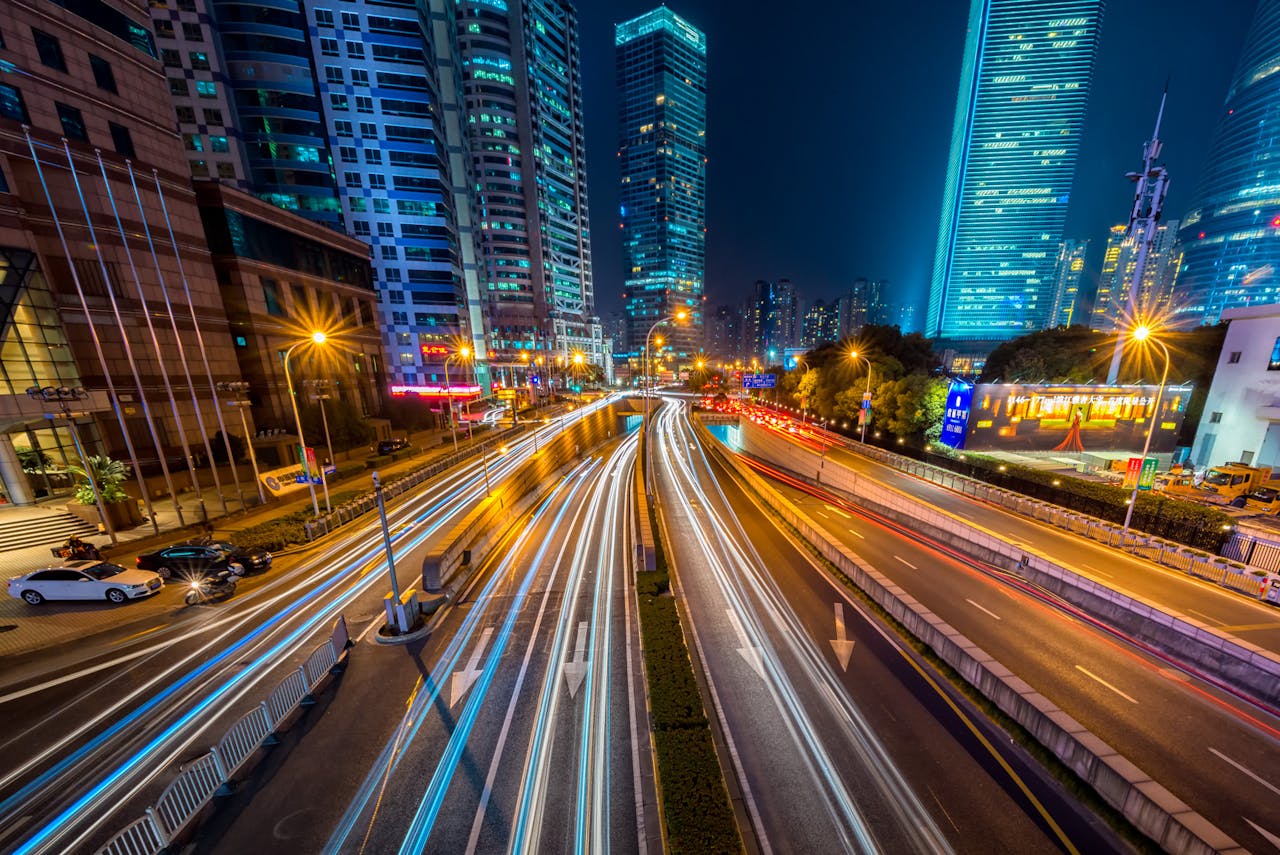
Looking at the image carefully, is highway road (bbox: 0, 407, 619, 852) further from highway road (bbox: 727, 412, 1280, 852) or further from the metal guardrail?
highway road (bbox: 727, 412, 1280, 852)

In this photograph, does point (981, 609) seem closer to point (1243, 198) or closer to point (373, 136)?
point (373, 136)

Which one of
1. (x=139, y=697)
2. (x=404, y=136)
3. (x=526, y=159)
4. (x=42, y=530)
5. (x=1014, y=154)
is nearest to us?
(x=139, y=697)

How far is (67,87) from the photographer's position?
83.0ft

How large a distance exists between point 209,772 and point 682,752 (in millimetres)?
10567

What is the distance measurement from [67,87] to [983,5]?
217100mm

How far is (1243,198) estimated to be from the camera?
102562 mm

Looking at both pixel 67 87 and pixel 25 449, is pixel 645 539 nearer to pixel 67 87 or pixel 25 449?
pixel 25 449

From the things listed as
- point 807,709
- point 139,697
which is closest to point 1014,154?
point 807,709

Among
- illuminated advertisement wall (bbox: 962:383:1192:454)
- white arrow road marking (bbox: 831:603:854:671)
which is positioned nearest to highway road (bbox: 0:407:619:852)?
white arrow road marking (bbox: 831:603:854:671)

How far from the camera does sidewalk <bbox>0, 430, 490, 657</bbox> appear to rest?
14656mm

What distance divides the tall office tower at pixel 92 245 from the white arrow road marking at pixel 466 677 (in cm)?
2367

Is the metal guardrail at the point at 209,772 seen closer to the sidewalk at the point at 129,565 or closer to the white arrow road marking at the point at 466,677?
the white arrow road marking at the point at 466,677

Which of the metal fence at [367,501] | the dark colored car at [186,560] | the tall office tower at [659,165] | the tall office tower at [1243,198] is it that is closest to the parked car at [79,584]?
the dark colored car at [186,560]

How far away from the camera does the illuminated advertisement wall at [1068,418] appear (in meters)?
32.8
